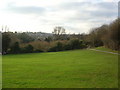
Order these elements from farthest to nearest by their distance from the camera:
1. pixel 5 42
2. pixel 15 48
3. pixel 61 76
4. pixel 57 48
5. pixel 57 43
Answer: pixel 57 48
pixel 57 43
pixel 15 48
pixel 5 42
pixel 61 76

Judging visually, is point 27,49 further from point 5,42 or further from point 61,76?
point 61,76

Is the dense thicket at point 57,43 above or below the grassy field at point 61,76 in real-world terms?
above

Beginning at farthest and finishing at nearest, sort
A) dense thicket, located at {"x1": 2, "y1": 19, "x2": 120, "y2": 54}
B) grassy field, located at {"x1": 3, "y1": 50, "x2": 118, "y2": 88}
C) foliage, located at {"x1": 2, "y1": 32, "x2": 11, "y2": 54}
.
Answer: foliage, located at {"x1": 2, "y1": 32, "x2": 11, "y2": 54} < dense thicket, located at {"x1": 2, "y1": 19, "x2": 120, "y2": 54} < grassy field, located at {"x1": 3, "y1": 50, "x2": 118, "y2": 88}

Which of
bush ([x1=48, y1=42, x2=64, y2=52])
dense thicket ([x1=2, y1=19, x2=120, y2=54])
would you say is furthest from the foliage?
bush ([x1=48, y1=42, x2=64, y2=52])

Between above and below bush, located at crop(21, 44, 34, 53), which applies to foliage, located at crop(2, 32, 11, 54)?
above

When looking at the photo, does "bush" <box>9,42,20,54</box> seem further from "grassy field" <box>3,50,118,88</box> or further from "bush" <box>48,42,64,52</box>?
"grassy field" <box>3,50,118,88</box>

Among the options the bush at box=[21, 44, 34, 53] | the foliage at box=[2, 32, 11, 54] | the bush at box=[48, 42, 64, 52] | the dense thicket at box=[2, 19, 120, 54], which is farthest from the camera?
the bush at box=[48, 42, 64, 52]

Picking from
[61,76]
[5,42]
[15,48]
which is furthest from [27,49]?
[61,76]

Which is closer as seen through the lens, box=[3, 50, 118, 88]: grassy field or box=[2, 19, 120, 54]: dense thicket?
box=[3, 50, 118, 88]: grassy field

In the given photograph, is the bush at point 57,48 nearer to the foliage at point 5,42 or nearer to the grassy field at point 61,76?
the foliage at point 5,42

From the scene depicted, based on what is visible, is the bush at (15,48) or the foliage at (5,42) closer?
the foliage at (5,42)

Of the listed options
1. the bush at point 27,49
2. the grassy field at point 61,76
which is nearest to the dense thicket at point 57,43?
the bush at point 27,49

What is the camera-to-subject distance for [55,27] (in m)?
58.8

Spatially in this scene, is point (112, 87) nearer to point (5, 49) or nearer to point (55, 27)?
point (5, 49)
